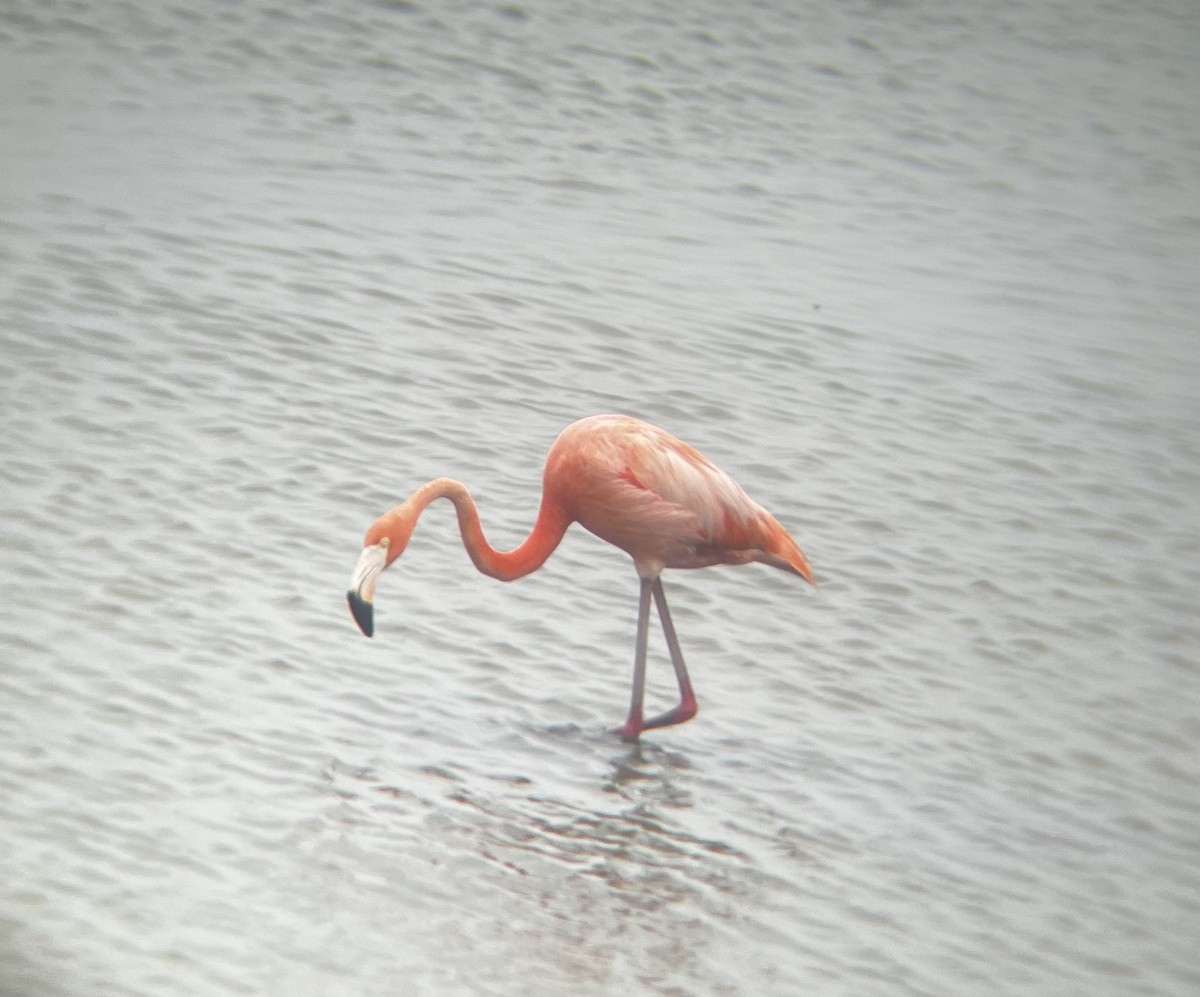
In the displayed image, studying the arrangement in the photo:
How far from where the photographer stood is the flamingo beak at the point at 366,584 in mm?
5282

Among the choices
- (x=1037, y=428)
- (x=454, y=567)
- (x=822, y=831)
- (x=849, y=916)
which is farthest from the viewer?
(x=1037, y=428)

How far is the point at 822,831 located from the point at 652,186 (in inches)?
258

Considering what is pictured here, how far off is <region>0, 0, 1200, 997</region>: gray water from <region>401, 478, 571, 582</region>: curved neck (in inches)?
13.8

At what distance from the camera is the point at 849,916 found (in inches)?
200

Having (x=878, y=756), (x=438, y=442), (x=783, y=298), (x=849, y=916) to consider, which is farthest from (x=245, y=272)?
(x=849, y=916)

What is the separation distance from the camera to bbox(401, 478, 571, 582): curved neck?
5.87 metres

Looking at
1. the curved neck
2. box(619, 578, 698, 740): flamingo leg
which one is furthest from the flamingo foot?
the curved neck

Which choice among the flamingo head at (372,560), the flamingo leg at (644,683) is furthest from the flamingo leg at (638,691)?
the flamingo head at (372,560)

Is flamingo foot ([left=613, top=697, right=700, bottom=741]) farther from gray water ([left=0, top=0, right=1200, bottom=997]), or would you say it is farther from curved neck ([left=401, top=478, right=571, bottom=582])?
curved neck ([left=401, top=478, right=571, bottom=582])

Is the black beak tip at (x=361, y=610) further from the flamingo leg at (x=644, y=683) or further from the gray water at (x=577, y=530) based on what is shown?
the flamingo leg at (x=644, y=683)

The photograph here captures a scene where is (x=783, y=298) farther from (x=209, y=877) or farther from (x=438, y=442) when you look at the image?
(x=209, y=877)

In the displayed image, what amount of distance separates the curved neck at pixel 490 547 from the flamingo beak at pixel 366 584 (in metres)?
0.38

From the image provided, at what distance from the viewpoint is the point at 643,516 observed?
6008 millimetres

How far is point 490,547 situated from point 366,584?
0.83 meters
